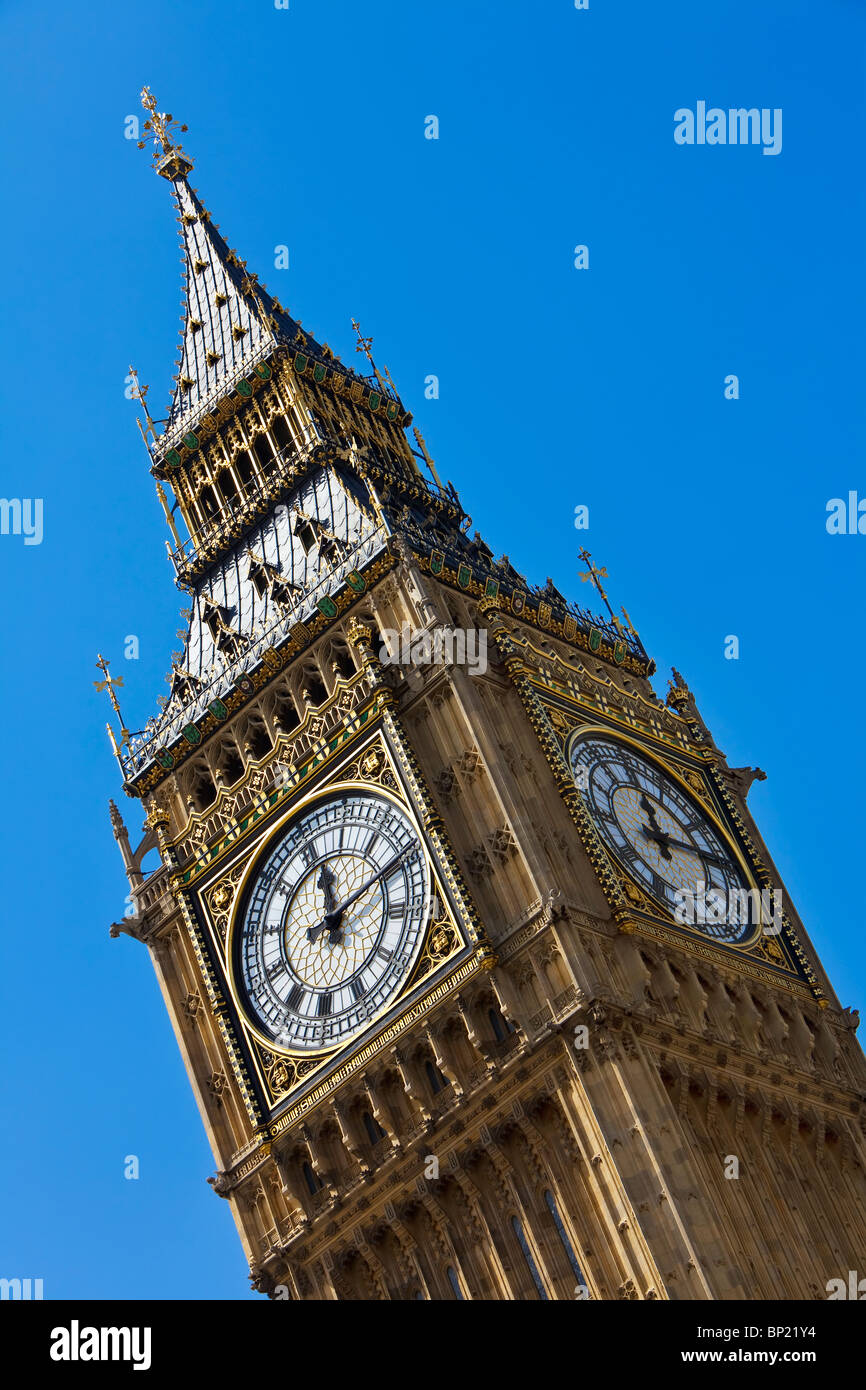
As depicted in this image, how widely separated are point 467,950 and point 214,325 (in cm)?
2601

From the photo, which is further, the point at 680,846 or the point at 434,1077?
the point at 680,846

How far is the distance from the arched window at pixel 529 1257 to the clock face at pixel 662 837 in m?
7.56

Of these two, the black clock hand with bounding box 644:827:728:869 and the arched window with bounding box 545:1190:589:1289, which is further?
the black clock hand with bounding box 644:827:728:869

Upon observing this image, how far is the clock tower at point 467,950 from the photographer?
42625mm

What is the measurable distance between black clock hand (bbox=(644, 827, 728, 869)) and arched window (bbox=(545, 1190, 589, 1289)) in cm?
920

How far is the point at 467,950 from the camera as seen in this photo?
44.3 meters

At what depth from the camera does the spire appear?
6249cm

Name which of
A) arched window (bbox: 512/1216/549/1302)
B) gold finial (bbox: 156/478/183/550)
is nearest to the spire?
gold finial (bbox: 156/478/183/550)

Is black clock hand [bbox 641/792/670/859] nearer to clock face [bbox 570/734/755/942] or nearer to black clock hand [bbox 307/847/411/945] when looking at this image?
clock face [bbox 570/734/755/942]

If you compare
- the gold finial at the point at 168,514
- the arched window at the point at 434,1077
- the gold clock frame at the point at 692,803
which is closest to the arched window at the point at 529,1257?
the arched window at the point at 434,1077

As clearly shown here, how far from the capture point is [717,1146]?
143 ft

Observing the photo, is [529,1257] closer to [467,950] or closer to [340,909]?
[467,950]

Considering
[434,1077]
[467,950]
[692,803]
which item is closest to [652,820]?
[692,803]
